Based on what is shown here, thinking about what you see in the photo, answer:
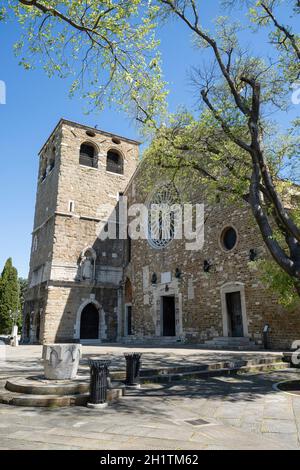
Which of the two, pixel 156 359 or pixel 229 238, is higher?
pixel 229 238

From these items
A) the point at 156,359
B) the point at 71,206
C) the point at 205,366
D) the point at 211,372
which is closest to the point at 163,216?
the point at 71,206

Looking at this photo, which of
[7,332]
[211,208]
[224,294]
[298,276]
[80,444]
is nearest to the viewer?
[80,444]

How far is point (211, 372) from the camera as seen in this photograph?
7.32 m

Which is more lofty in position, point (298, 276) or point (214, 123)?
point (214, 123)

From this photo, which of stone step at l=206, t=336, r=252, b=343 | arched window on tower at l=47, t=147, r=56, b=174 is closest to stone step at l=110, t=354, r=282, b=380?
stone step at l=206, t=336, r=252, b=343

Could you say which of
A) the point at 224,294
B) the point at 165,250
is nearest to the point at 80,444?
the point at 224,294

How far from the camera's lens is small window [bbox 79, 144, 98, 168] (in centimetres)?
2270

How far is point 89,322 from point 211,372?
14.0m

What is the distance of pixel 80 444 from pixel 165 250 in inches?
578

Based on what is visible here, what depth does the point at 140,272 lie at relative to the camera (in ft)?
64.4

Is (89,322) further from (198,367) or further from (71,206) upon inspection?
(198,367)

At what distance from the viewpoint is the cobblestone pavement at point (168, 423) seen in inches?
126
